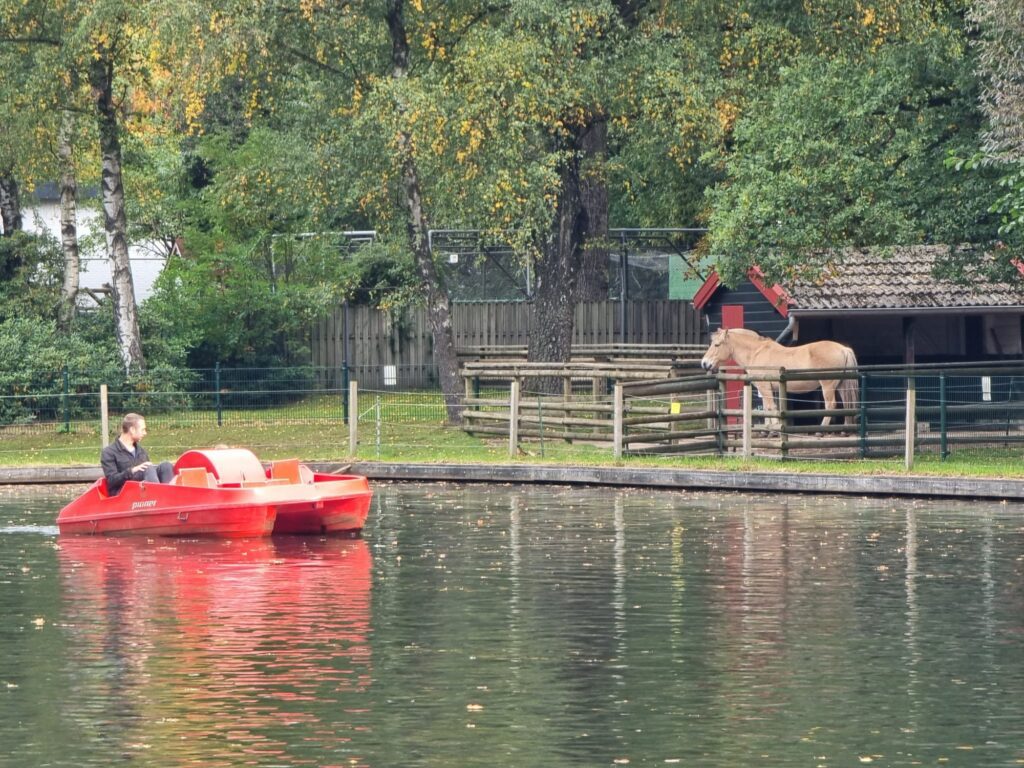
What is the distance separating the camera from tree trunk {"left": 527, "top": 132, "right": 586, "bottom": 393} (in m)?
40.1

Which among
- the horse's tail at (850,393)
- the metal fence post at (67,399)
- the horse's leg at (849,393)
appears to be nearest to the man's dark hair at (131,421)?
the horse's tail at (850,393)

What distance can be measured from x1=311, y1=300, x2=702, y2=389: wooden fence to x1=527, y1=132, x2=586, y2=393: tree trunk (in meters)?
9.16

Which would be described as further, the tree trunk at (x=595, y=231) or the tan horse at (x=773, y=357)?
the tree trunk at (x=595, y=231)

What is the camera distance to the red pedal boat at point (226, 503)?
24.2 m

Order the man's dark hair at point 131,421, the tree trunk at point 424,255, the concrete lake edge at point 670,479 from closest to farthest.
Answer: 1. the man's dark hair at point 131,421
2. the concrete lake edge at point 670,479
3. the tree trunk at point 424,255

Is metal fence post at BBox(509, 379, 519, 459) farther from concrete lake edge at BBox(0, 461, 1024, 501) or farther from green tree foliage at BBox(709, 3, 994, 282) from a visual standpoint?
green tree foliage at BBox(709, 3, 994, 282)

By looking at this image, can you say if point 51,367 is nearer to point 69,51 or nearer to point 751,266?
point 69,51

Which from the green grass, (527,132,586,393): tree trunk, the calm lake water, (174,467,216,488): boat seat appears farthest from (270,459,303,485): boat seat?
(527,132,586,393): tree trunk

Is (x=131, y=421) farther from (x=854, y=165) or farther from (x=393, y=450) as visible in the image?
(x=854, y=165)

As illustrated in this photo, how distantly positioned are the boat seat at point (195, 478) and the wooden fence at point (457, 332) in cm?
2517

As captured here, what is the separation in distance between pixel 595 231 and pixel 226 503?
25.8 metres

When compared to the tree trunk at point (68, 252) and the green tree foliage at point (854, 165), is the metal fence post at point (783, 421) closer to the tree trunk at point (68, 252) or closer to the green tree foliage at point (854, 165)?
the green tree foliage at point (854, 165)

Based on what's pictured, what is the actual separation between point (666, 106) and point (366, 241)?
19178 millimetres

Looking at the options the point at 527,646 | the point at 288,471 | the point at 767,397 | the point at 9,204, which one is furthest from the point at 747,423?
the point at 9,204
